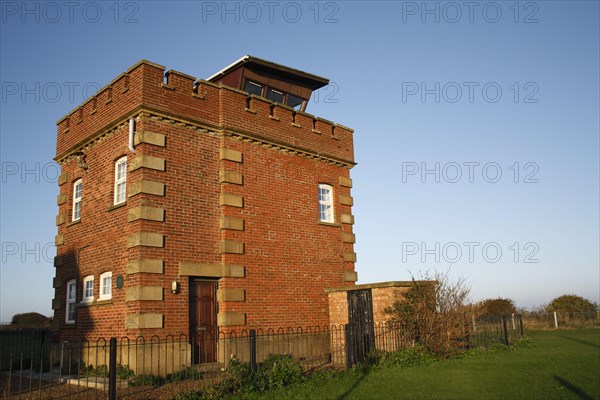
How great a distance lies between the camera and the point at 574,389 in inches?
396

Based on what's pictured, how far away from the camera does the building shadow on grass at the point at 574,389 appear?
9.34 meters

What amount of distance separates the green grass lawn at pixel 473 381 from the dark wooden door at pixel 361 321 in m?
1.41

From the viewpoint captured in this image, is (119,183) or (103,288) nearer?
(103,288)

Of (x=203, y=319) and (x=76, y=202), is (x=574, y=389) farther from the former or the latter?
(x=76, y=202)

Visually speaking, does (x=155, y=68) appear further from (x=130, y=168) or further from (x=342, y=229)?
(x=342, y=229)

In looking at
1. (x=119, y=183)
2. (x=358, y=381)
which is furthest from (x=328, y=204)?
(x=358, y=381)

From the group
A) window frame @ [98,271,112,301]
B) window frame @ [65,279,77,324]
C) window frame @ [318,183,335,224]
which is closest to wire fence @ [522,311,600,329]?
window frame @ [318,183,335,224]

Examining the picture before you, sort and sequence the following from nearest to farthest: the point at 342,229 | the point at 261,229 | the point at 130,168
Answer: the point at 130,168 → the point at 261,229 → the point at 342,229

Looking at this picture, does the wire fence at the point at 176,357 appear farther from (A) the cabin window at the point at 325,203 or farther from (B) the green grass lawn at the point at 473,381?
(A) the cabin window at the point at 325,203

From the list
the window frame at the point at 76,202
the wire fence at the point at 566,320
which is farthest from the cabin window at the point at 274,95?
the wire fence at the point at 566,320

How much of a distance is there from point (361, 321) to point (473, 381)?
5.96 meters

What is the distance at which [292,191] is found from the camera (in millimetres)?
18219

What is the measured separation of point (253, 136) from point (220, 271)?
4.79 meters

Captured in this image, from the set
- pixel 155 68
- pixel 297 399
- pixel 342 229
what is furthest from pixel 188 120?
pixel 297 399
